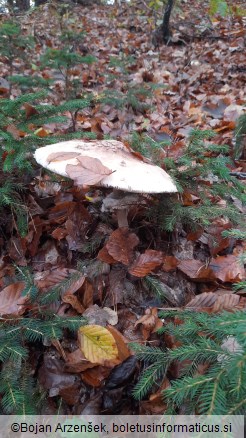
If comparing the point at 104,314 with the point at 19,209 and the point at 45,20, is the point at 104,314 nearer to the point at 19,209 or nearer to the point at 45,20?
the point at 19,209

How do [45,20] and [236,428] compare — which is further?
[45,20]

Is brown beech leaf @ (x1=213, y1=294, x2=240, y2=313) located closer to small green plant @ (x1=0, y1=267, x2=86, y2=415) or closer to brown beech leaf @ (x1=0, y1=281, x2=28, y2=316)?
small green plant @ (x1=0, y1=267, x2=86, y2=415)

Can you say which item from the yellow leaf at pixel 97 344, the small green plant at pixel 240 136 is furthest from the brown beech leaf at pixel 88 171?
the small green plant at pixel 240 136

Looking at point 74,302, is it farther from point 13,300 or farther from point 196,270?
point 196,270

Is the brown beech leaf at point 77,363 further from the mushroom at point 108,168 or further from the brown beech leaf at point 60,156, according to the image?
the brown beech leaf at point 60,156

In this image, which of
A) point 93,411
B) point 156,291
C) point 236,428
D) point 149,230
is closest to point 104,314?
point 156,291

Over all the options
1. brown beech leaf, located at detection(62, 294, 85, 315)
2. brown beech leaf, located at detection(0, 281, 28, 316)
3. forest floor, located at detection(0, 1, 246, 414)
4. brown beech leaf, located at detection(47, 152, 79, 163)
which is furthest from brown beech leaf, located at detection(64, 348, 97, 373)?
brown beech leaf, located at detection(47, 152, 79, 163)

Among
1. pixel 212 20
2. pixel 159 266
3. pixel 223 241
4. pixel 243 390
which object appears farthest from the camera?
pixel 212 20
